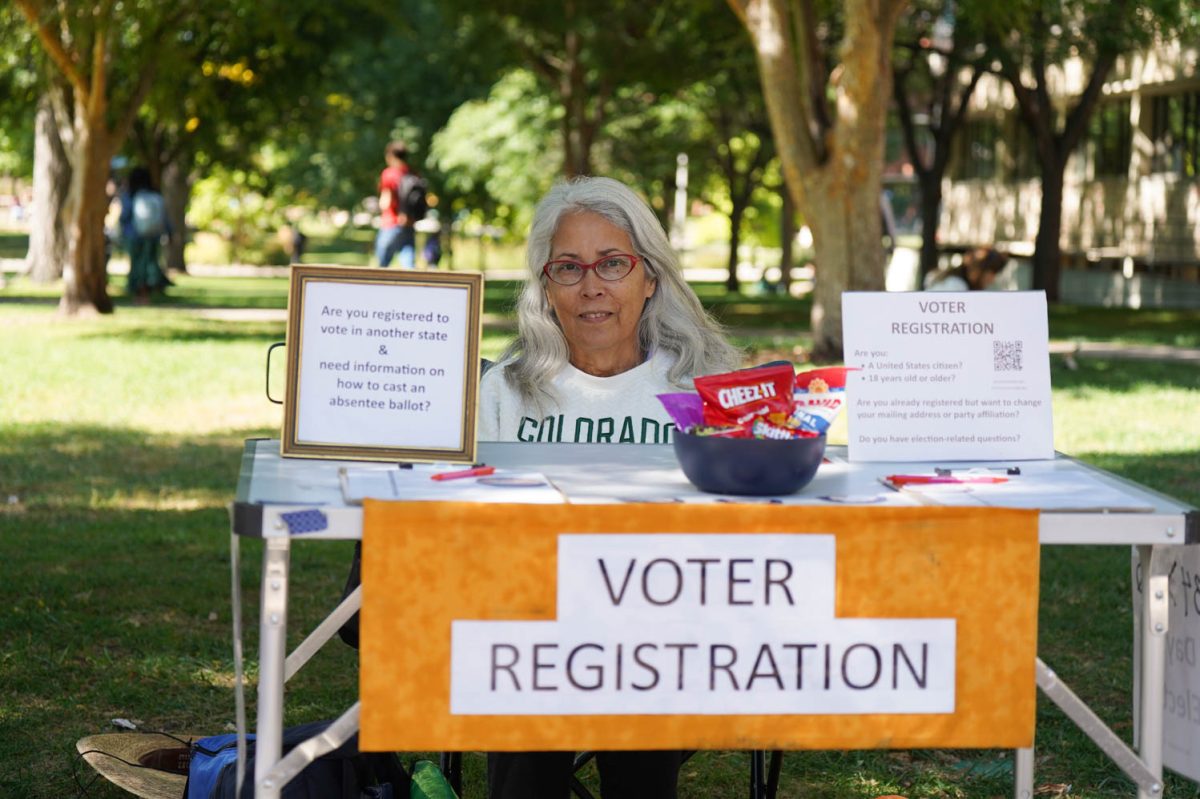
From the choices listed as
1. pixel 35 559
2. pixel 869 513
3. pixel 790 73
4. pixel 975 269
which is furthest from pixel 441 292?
pixel 790 73

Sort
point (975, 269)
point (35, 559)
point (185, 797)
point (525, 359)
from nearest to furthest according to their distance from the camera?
point (185, 797) → point (525, 359) → point (35, 559) → point (975, 269)

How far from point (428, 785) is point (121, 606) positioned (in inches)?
115

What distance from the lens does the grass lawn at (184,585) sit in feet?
14.3

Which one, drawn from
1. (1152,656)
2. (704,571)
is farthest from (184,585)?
(1152,656)

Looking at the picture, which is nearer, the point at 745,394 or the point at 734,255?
the point at 745,394

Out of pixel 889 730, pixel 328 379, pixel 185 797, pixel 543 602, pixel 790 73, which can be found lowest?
pixel 185 797

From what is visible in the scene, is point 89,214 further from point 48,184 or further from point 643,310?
point 643,310

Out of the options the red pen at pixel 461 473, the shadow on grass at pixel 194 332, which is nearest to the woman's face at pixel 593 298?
the red pen at pixel 461 473

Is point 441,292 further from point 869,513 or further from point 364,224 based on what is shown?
point 364,224

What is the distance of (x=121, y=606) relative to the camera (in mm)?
5898

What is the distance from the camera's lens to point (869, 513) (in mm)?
2502

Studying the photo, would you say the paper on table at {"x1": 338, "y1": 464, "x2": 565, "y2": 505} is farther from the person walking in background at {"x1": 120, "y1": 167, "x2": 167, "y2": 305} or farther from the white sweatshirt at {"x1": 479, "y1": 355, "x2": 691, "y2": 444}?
→ the person walking in background at {"x1": 120, "y1": 167, "x2": 167, "y2": 305}

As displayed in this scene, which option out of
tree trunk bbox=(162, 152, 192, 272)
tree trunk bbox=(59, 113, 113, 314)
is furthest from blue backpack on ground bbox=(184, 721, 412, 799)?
tree trunk bbox=(162, 152, 192, 272)

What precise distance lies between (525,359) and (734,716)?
1386 millimetres
